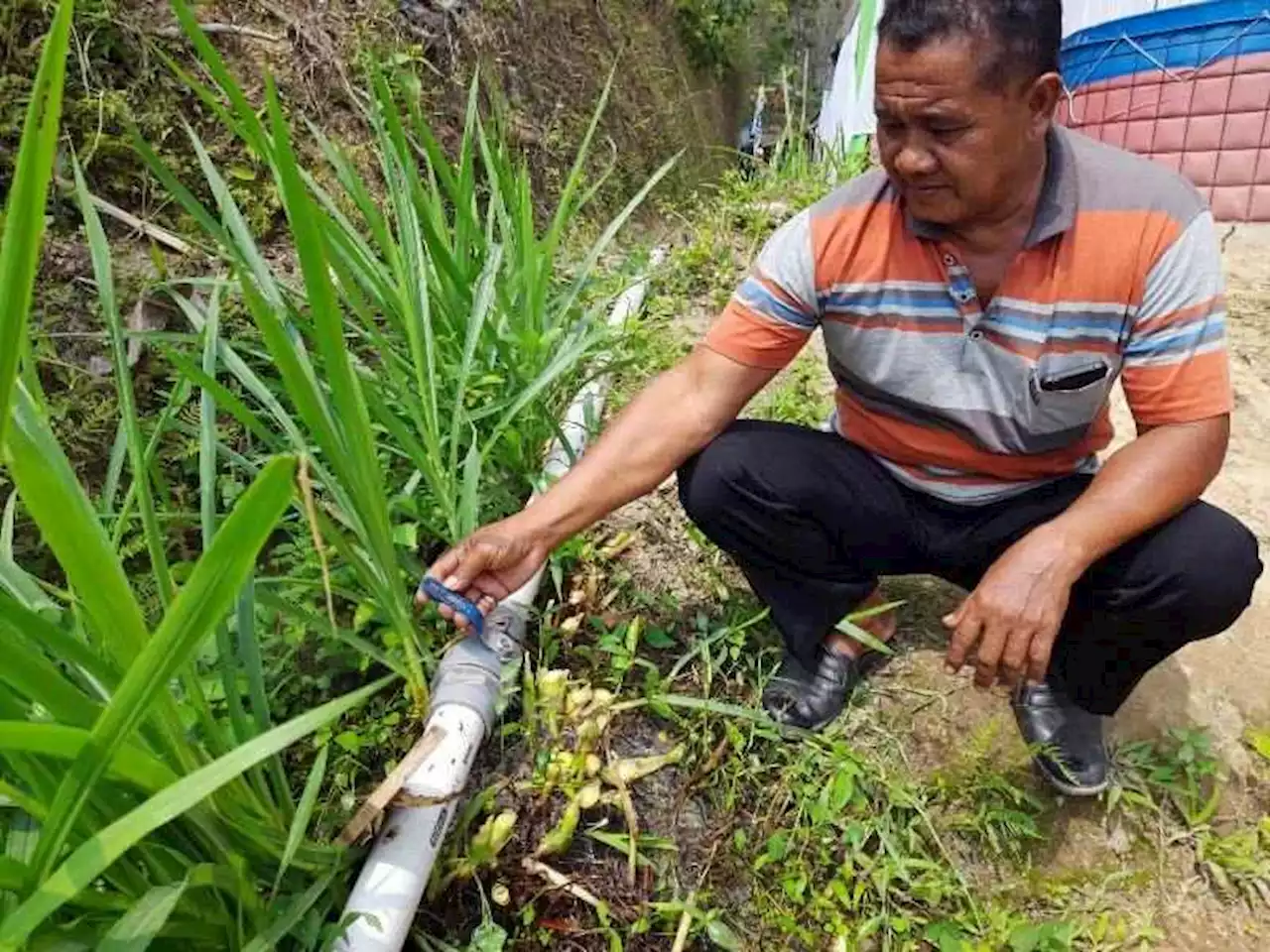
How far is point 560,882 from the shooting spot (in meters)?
1.22

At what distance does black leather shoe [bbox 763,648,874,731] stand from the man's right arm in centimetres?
40

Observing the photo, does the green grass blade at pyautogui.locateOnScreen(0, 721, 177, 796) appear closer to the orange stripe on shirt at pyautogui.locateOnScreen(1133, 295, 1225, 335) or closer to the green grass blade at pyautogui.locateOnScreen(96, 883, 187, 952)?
the green grass blade at pyautogui.locateOnScreen(96, 883, 187, 952)

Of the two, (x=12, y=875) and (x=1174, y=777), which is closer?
(x=12, y=875)

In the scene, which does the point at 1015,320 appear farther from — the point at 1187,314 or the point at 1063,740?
the point at 1063,740

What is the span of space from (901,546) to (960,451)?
0.19 meters

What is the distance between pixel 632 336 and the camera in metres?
2.30

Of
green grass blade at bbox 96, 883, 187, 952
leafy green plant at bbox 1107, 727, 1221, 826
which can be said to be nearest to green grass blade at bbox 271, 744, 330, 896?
green grass blade at bbox 96, 883, 187, 952

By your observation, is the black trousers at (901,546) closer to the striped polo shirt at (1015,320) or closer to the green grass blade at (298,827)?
the striped polo shirt at (1015,320)

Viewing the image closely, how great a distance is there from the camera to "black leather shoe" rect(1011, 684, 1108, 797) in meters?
1.49

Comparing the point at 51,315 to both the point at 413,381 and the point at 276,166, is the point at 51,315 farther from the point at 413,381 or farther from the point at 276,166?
the point at 276,166

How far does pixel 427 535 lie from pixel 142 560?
0.49 metres

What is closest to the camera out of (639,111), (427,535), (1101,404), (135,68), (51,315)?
(1101,404)

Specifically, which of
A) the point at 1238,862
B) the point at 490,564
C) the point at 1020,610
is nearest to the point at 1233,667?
the point at 1238,862

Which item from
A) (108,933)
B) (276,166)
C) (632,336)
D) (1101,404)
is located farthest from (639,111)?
(108,933)
